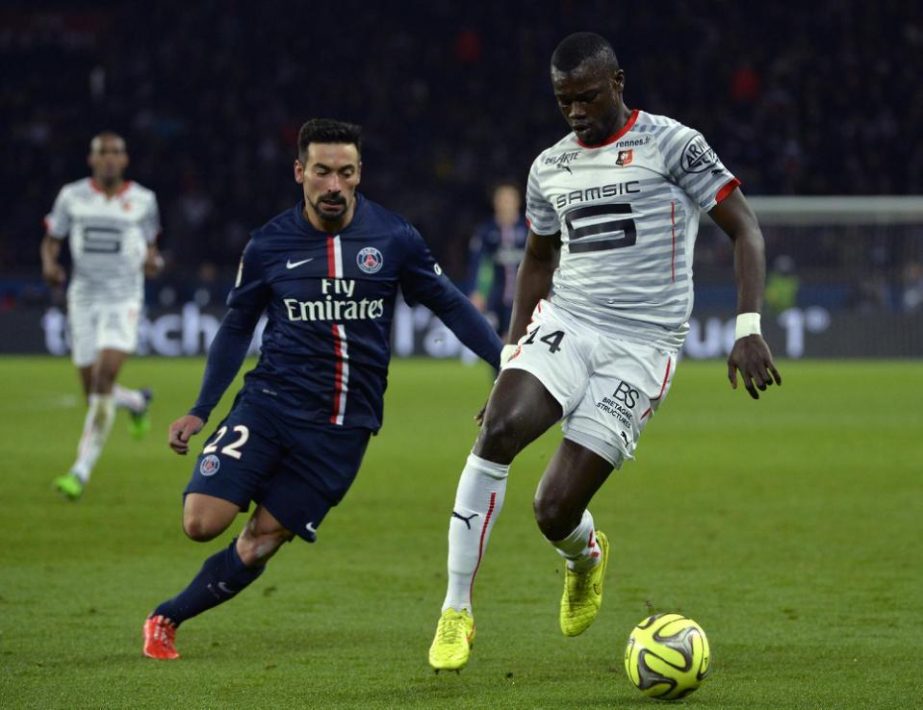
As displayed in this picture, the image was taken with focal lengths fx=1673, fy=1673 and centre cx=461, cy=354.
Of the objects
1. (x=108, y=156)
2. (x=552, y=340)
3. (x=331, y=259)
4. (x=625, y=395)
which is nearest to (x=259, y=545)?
(x=331, y=259)

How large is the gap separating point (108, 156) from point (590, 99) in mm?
6470

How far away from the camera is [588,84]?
5703mm

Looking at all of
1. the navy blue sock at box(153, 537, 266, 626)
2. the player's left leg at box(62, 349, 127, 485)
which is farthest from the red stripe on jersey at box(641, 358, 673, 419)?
the player's left leg at box(62, 349, 127, 485)

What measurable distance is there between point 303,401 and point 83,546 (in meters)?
3.18

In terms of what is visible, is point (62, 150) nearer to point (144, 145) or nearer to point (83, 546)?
point (144, 145)

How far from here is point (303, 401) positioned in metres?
5.97

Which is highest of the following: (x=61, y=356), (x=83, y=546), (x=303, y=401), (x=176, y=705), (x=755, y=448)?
(x=303, y=401)

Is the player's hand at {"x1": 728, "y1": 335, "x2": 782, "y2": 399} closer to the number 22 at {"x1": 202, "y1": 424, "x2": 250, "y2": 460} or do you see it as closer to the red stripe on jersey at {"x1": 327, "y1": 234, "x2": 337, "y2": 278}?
the red stripe on jersey at {"x1": 327, "y1": 234, "x2": 337, "y2": 278}

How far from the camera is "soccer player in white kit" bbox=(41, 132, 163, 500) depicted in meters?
11.6

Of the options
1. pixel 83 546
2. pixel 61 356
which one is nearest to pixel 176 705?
pixel 83 546

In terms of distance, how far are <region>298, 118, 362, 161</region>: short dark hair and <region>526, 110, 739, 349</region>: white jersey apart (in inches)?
29.2

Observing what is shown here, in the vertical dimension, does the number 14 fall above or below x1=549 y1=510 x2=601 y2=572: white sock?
above

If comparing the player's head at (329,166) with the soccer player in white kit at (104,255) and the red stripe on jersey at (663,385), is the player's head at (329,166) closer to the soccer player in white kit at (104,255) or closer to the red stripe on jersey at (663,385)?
the red stripe on jersey at (663,385)

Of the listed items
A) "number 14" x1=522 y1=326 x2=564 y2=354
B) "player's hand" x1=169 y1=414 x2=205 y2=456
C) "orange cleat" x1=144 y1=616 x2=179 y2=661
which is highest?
"number 14" x1=522 y1=326 x2=564 y2=354
